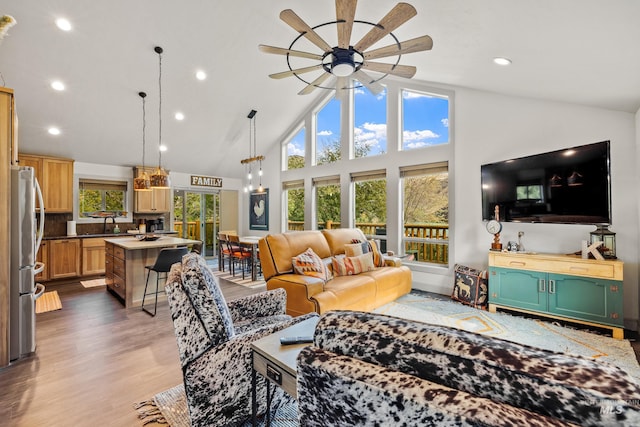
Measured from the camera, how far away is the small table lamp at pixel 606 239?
3098 mm

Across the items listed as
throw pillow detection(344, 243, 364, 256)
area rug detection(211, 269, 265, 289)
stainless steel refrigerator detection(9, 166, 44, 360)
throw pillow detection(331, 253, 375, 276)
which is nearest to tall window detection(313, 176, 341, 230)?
area rug detection(211, 269, 265, 289)

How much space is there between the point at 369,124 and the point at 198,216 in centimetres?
506

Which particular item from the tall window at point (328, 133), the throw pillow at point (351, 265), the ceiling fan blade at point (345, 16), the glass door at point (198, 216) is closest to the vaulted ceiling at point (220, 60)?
the tall window at point (328, 133)

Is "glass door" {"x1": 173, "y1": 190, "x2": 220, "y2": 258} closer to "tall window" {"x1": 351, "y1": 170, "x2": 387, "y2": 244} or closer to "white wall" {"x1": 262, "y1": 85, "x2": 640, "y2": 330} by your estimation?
"tall window" {"x1": 351, "y1": 170, "x2": 387, "y2": 244}

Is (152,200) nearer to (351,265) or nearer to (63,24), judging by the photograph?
(63,24)

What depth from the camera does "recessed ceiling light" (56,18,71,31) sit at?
11.0 ft

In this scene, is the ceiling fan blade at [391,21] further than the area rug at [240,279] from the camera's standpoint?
No

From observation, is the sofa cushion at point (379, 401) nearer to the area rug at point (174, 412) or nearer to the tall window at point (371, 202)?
the area rug at point (174, 412)

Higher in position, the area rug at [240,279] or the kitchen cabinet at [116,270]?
the kitchen cabinet at [116,270]

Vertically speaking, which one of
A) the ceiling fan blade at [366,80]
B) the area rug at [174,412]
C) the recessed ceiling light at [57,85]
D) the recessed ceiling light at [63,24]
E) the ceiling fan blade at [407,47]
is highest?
the recessed ceiling light at [63,24]

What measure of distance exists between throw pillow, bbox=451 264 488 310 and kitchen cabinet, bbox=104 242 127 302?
460 centimetres

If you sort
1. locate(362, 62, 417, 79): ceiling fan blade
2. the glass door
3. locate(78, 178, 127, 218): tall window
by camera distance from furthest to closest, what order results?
the glass door < locate(78, 178, 127, 218): tall window < locate(362, 62, 417, 79): ceiling fan blade

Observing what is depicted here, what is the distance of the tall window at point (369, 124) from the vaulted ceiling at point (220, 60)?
1.06 meters

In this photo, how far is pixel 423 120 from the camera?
5.16 m
